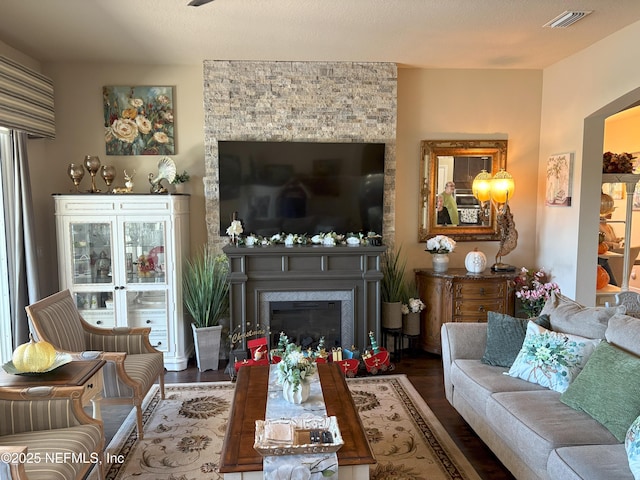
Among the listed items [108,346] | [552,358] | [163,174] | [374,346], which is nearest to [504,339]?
[552,358]

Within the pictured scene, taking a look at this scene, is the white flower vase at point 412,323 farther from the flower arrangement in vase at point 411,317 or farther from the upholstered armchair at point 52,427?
the upholstered armchair at point 52,427

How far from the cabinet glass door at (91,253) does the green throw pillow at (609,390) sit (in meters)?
3.84

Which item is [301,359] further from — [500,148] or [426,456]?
[500,148]

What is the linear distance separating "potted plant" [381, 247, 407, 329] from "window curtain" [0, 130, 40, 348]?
10.4ft

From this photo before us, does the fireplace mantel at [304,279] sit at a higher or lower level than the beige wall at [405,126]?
lower

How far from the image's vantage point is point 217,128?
4.55 metres

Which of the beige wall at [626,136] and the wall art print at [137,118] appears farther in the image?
the beige wall at [626,136]

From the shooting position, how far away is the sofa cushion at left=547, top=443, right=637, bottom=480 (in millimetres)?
1869

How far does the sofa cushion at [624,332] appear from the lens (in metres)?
2.37

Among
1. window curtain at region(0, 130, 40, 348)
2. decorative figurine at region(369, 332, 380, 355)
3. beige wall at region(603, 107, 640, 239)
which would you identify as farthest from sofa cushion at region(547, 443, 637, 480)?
beige wall at region(603, 107, 640, 239)

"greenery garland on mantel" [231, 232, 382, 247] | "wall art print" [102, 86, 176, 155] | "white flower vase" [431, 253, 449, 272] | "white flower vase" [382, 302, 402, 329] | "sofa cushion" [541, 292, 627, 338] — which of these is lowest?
"white flower vase" [382, 302, 402, 329]

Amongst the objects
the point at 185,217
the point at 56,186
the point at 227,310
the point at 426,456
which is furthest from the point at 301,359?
the point at 56,186

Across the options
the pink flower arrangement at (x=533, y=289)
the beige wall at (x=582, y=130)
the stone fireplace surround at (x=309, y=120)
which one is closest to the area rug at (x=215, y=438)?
the stone fireplace surround at (x=309, y=120)

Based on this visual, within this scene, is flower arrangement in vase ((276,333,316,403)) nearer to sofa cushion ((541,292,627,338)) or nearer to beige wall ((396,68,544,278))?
sofa cushion ((541,292,627,338))
